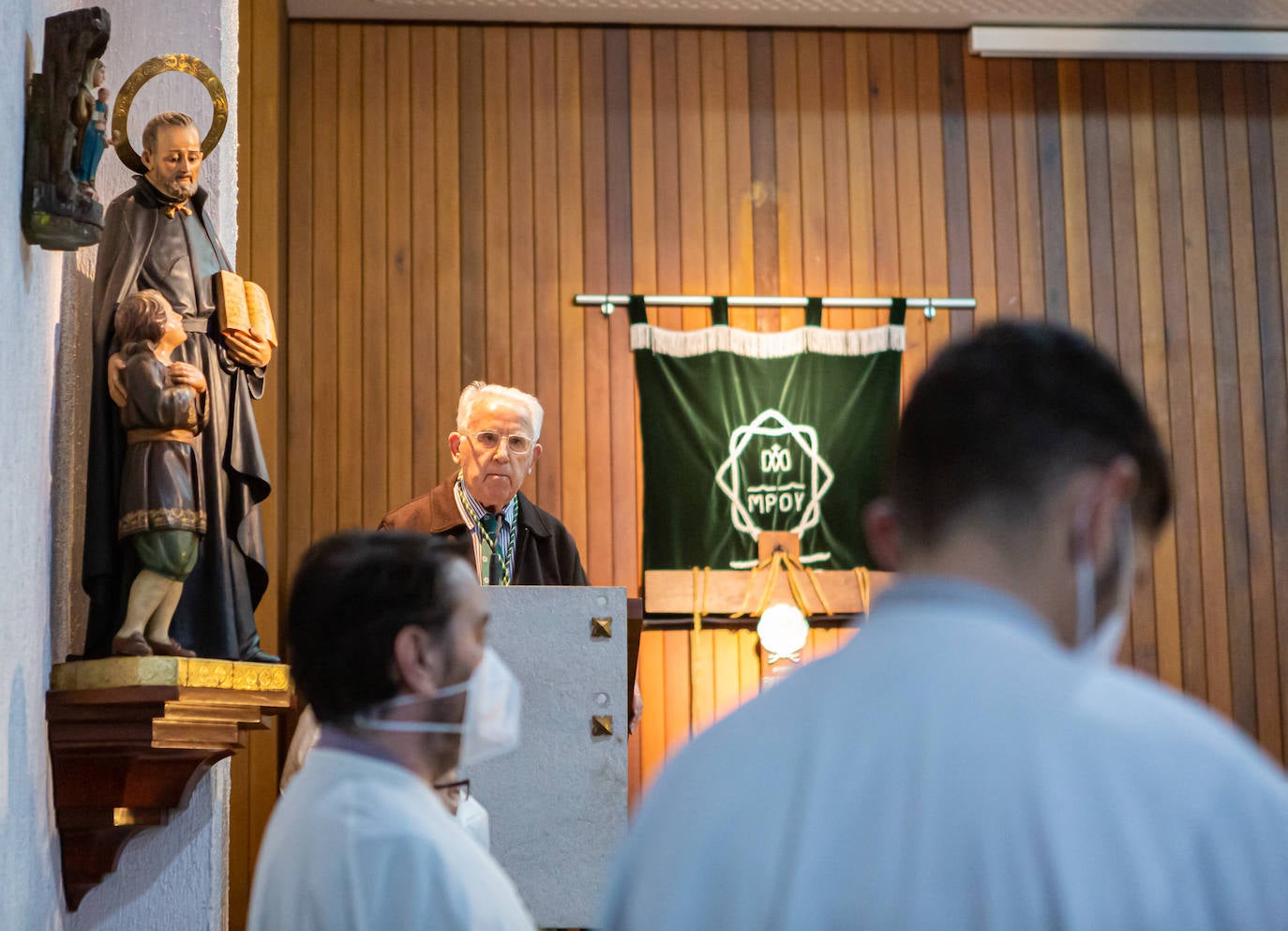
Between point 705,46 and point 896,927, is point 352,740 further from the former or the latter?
point 705,46

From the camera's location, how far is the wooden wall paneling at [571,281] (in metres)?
6.02

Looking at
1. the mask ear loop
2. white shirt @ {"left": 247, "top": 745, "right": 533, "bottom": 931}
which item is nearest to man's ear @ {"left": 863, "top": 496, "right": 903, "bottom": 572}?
the mask ear loop

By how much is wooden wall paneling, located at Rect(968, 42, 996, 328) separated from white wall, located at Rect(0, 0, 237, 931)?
3.55 meters

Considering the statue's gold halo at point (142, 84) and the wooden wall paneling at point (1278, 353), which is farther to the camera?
the wooden wall paneling at point (1278, 353)

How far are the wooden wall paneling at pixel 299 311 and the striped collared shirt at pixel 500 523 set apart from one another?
1.73 meters

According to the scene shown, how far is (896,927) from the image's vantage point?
0.86 meters

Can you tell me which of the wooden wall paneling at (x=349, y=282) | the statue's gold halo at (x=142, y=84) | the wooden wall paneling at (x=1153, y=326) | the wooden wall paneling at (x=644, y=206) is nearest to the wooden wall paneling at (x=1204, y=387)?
the wooden wall paneling at (x=1153, y=326)

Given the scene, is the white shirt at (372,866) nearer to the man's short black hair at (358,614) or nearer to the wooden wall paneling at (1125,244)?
the man's short black hair at (358,614)

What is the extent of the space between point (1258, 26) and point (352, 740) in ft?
19.9

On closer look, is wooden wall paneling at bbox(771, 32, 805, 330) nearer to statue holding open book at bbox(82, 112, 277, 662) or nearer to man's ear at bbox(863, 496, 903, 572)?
statue holding open book at bbox(82, 112, 277, 662)

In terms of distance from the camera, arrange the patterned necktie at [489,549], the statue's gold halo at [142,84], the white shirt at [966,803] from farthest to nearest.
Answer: the patterned necktie at [489,549] < the statue's gold halo at [142,84] < the white shirt at [966,803]

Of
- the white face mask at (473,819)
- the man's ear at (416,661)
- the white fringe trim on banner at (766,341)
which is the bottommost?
the white face mask at (473,819)

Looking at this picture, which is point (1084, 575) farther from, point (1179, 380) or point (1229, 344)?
point (1229, 344)

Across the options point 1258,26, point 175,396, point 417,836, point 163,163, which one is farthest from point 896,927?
point 1258,26
